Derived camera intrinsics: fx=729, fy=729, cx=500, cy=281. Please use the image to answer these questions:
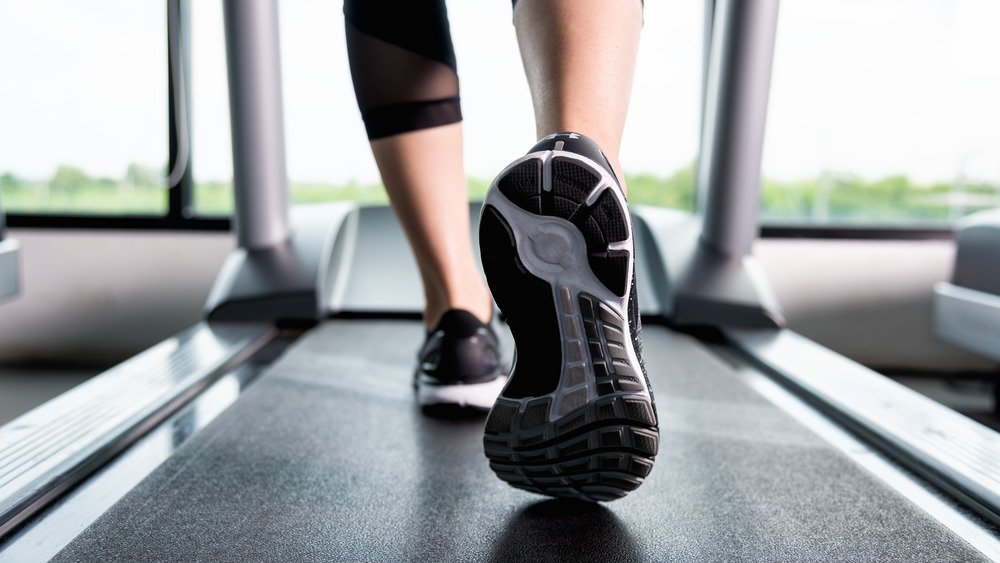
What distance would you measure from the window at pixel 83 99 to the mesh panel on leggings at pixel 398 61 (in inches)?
60.1

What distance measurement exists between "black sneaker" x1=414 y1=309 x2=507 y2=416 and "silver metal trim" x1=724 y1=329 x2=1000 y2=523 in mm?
521

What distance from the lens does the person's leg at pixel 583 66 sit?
674mm

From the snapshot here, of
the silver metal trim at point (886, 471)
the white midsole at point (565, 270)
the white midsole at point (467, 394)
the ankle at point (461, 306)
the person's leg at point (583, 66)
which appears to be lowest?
the silver metal trim at point (886, 471)

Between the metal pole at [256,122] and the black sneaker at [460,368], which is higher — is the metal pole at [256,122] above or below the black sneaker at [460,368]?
above

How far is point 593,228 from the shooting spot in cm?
61

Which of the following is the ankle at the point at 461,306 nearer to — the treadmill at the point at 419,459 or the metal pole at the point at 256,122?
the treadmill at the point at 419,459

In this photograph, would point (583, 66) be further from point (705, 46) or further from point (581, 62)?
point (705, 46)

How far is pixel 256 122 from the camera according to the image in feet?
6.26

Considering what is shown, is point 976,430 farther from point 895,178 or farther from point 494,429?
point 895,178

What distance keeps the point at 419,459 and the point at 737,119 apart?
138 centimetres

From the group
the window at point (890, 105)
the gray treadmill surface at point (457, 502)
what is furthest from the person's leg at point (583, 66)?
the window at point (890, 105)

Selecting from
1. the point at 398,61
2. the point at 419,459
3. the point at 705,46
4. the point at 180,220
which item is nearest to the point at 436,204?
the point at 398,61

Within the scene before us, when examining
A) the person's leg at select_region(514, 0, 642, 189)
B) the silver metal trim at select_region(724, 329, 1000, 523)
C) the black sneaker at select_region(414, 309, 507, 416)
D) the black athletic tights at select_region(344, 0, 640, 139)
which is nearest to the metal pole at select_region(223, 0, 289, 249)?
the black athletic tights at select_region(344, 0, 640, 139)

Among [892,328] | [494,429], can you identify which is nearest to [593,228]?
[494,429]
